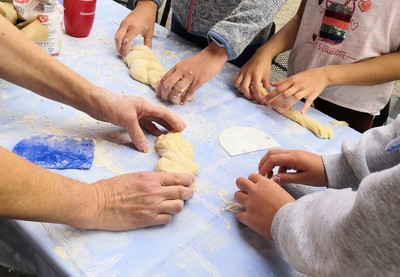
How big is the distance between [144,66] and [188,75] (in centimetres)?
16

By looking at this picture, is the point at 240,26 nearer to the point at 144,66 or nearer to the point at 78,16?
the point at 144,66

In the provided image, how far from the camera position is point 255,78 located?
1.28m

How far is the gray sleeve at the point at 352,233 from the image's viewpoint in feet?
1.77

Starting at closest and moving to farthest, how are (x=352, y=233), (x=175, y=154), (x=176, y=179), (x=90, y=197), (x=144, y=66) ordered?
(x=352, y=233) → (x=90, y=197) → (x=176, y=179) → (x=175, y=154) → (x=144, y=66)

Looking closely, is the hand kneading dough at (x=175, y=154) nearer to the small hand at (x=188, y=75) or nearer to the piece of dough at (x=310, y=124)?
the small hand at (x=188, y=75)

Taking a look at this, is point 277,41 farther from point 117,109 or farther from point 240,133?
point 117,109

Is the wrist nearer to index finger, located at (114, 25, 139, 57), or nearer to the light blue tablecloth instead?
the light blue tablecloth

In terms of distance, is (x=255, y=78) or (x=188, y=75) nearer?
(x=188, y=75)

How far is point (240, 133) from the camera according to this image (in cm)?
109

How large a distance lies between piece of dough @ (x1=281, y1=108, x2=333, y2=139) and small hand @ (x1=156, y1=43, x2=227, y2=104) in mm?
280

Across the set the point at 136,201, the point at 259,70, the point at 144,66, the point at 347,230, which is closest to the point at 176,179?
the point at 136,201

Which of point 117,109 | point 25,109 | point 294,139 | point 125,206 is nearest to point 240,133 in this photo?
point 294,139

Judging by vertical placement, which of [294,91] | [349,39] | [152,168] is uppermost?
[349,39]

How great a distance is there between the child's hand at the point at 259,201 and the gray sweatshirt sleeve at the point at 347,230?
31mm
